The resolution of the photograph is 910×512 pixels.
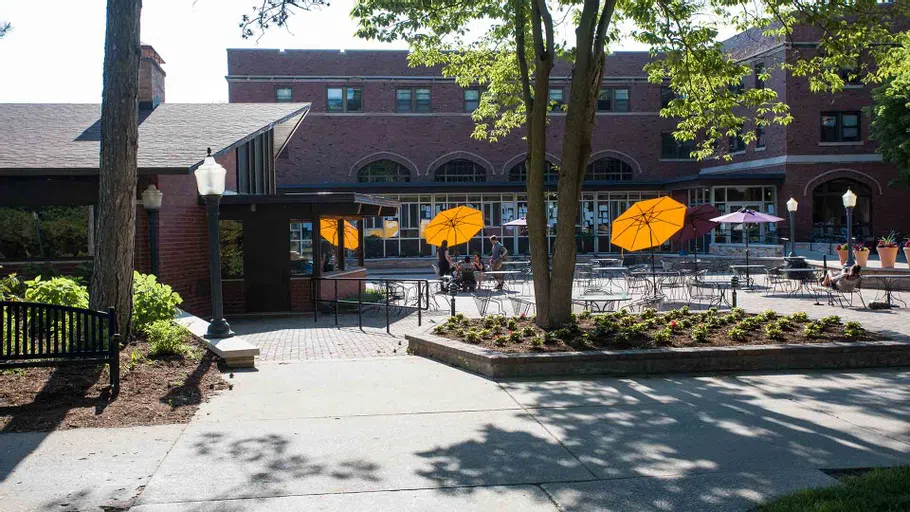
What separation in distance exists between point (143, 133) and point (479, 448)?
45.3 ft

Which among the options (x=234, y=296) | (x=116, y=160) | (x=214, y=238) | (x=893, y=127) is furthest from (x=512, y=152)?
(x=116, y=160)

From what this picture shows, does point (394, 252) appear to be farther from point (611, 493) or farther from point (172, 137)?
point (611, 493)

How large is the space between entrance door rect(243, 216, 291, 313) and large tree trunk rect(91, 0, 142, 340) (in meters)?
8.24

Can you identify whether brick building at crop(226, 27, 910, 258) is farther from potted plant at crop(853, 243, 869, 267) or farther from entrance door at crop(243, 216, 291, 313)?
entrance door at crop(243, 216, 291, 313)

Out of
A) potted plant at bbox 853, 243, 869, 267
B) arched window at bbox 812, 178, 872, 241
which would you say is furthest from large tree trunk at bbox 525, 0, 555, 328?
arched window at bbox 812, 178, 872, 241

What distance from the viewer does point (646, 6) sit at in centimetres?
1302

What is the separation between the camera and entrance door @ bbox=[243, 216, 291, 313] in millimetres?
17766

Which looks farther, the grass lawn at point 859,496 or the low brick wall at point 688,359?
the low brick wall at point 688,359

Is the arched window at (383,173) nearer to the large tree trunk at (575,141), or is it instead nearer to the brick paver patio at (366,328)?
the brick paver patio at (366,328)

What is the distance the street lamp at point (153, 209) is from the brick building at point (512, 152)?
75.7 feet

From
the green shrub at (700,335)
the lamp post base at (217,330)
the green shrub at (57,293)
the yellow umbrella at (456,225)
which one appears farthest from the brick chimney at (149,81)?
the green shrub at (700,335)

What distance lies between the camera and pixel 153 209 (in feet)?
48.5

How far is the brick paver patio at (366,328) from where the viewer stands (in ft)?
38.4

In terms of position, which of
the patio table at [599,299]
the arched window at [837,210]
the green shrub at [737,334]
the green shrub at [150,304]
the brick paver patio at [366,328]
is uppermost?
the arched window at [837,210]
